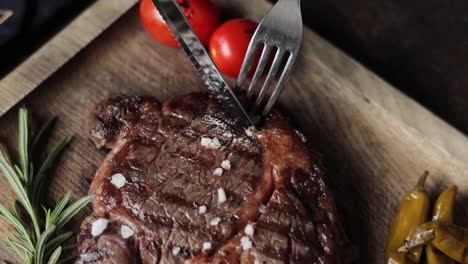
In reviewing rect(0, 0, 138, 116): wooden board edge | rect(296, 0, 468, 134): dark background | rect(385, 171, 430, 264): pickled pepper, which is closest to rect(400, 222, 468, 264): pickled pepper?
rect(385, 171, 430, 264): pickled pepper

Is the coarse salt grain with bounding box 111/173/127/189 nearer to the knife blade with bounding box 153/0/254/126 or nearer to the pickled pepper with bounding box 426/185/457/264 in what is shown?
the knife blade with bounding box 153/0/254/126

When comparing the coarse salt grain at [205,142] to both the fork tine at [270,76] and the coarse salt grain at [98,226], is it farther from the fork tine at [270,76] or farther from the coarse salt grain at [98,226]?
the coarse salt grain at [98,226]

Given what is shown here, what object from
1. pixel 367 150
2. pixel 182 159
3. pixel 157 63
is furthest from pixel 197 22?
pixel 367 150

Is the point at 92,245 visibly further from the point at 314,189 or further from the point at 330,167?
the point at 330,167

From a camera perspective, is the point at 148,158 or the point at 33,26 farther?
the point at 33,26

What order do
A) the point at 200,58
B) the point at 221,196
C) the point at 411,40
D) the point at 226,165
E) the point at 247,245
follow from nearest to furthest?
the point at 247,245, the point at 221,196, the point at 226,165, the point at 200,58, the point at 411,40

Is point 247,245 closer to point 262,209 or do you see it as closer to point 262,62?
point 262,209

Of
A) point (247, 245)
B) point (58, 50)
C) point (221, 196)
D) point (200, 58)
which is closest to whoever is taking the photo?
point (247, 245)

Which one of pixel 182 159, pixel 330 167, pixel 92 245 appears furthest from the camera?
pixel 330 167

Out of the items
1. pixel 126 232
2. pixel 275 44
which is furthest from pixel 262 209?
pixel 275 44
